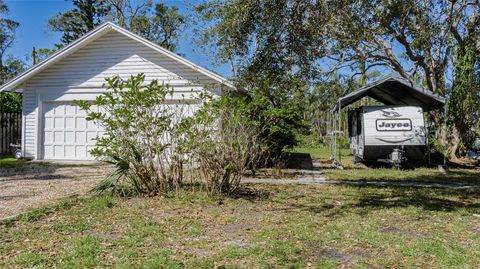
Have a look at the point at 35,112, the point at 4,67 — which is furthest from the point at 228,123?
the point at 4,67

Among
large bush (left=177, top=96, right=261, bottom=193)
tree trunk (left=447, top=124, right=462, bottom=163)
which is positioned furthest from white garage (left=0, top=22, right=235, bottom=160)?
tree trunk (left=447, top=124, right=462, bottom=163)

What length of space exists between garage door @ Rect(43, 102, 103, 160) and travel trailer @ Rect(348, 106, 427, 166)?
9.81 meters

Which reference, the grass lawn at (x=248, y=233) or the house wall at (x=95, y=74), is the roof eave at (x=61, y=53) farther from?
the grass lawn at (x=248, y=233)

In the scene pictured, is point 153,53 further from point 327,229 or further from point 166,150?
point 327,229

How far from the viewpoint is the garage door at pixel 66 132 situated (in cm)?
1689

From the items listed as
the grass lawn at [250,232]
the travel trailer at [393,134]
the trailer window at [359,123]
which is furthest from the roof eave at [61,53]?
the travel trailer at [393,134]

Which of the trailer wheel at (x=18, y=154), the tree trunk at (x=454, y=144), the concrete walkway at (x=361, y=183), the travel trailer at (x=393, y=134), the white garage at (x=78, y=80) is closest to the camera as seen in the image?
the concrete walkway at (x=361, y=183)

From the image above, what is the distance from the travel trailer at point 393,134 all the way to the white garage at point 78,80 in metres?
6.02

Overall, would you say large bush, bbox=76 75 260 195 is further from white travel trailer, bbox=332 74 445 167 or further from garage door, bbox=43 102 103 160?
garage door, bbox=43 102 103 160

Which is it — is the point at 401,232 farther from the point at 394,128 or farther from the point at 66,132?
the point at 66,132

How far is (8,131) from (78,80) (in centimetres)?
628

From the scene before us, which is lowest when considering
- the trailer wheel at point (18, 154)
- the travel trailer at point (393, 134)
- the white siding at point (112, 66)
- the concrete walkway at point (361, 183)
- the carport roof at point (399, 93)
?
the concrete walkway at point (361, 183)

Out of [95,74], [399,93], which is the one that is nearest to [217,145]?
[95,74]

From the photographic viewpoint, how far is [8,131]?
20.6 meters
